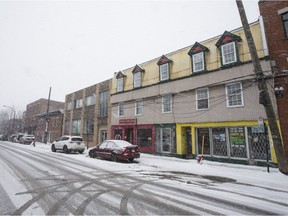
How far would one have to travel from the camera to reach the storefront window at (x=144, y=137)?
1941cm

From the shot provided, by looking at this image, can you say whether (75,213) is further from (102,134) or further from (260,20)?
(102,134)

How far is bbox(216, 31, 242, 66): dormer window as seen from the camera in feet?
46.5

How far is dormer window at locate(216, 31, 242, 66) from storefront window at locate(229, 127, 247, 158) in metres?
5.26

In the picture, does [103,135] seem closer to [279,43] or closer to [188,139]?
[188,139]

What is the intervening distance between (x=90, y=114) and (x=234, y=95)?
2131cm

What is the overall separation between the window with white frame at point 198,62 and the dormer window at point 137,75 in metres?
6.68

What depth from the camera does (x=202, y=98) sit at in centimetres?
1570

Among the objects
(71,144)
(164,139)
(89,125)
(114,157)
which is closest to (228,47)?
(164,139)

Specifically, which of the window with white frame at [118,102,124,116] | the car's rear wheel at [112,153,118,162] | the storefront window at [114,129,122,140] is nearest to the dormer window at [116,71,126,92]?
the window with white frame at [118,102,124,116]

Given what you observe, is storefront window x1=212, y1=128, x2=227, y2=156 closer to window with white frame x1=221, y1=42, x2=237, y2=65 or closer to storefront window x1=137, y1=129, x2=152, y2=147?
window with white frame x1=221, y1=42, x2=237, y2=65

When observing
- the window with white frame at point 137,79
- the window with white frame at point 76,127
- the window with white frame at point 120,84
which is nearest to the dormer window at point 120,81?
the window with white frame at point 120,84

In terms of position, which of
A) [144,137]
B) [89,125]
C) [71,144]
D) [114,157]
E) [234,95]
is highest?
[234,95]

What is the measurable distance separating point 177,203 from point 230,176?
18.1 feet

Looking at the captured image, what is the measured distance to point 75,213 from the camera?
164 inches
